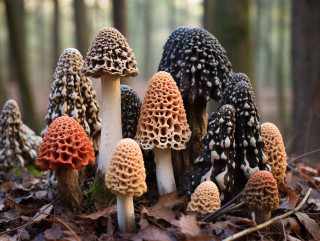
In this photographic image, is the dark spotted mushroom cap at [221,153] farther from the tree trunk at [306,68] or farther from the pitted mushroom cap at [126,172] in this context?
the tree trunk at [306,68]

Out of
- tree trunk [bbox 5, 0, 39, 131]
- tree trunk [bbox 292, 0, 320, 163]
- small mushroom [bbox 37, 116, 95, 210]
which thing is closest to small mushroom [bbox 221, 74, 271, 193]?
small mushroom [bbox 37, 116, 95, 210]

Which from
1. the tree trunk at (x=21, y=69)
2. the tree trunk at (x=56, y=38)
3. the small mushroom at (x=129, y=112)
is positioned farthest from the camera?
the tree trunk at (x=56, y=38)

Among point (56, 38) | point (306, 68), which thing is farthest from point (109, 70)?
point (56, 38)

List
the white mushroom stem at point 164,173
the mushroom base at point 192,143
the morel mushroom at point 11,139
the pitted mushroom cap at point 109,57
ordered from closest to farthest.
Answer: the pitted mushroom cap at point 109,57
the white mushroom stem at point 164,173
the mushroom base at point 192,143
the morel mushroom at point 11,139

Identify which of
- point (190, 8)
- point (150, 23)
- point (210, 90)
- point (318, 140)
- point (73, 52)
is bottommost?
point (318, 140)

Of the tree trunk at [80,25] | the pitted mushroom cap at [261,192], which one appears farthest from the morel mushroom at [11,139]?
the tree trunk at [80,25]

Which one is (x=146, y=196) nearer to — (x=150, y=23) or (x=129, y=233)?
(x=129, y=233)

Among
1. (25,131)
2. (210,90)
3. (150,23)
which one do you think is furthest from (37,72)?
(210,90)
